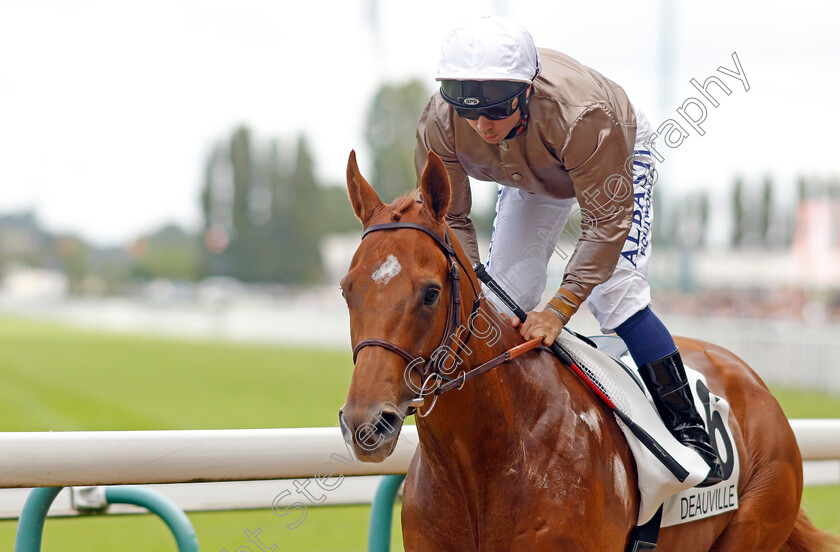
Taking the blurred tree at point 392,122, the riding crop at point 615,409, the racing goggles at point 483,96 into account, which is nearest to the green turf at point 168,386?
the riding crop at point 615,409

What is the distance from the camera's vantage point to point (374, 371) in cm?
202

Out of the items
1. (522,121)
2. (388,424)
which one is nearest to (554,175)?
(522,121)

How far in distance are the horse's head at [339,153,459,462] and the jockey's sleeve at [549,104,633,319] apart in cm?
46

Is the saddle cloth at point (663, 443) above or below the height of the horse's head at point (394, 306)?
below

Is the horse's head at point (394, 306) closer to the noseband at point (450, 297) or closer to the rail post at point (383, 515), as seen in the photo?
the noseband at point (450, 297)

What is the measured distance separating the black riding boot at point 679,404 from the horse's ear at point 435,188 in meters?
0.98

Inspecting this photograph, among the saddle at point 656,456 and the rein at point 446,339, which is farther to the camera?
the saddle at point 656,456

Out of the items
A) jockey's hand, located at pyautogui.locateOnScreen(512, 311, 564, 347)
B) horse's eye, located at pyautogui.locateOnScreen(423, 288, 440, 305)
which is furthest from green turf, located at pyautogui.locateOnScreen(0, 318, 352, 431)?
horse's eye, located at pyautogui.locateOnScreen(423, 288, 440, 305)

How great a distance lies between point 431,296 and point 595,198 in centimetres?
69

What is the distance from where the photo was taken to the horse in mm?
2076

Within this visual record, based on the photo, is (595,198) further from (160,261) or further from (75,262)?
(160,261)

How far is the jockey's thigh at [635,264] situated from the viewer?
2.86 meters

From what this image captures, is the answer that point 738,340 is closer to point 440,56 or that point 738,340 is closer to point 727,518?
point 727,518

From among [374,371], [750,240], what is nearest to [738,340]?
[374,371]
